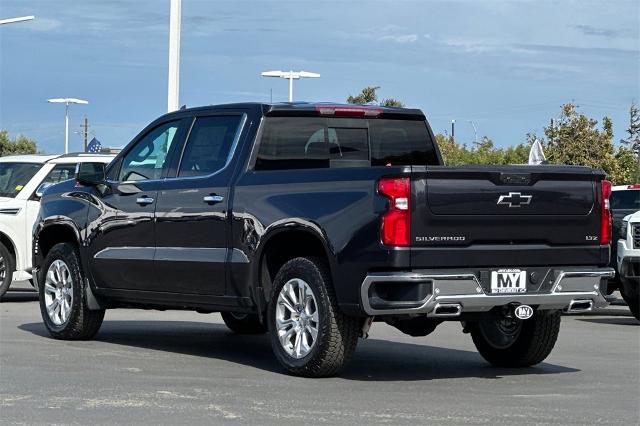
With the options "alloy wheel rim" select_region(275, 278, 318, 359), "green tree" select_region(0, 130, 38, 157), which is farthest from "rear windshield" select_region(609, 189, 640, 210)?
"green tree" select_region(0, 130, 38, 157)

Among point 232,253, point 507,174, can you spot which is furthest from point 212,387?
point 507,174

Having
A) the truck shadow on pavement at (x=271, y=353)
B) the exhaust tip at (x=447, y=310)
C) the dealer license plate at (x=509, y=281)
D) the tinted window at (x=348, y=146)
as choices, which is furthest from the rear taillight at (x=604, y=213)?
the tinted window at (x=348, y=146)

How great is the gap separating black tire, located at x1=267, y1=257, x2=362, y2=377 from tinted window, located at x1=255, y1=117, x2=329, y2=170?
1102mm

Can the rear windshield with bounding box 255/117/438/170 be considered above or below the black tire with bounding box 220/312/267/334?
above

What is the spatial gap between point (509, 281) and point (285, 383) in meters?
1.65

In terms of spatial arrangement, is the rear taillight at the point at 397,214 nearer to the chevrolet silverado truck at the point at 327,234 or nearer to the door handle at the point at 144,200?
the chevrolet silverado truck at the point at 327,234

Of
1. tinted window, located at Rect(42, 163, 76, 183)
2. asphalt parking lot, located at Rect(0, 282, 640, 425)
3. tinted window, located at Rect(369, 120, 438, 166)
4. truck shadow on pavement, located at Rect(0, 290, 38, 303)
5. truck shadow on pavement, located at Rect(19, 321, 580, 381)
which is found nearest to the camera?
asphalt parking lot, located at Rect(0, 282, 640, 425)

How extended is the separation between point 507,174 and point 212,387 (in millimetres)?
2419

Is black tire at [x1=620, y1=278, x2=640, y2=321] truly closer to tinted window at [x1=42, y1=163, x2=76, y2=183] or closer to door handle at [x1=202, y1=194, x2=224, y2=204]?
door handle at [x1=202, y1=194, x2=224, y2=204]

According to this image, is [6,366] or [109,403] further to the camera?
[6,366]

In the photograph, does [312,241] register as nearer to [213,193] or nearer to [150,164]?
[213,193]

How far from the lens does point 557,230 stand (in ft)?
32.1

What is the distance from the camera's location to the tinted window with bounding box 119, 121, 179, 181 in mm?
11602

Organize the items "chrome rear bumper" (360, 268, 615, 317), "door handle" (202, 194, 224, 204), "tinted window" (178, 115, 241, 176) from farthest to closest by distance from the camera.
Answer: "tinted window" (178, 115, 241, 176) → "door handle" (202, 194, 224, 204) → "chrome rear bumper" (360, 268, 615, 317)
